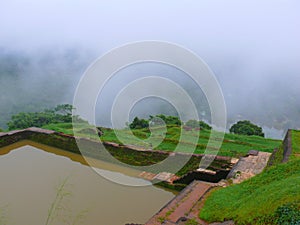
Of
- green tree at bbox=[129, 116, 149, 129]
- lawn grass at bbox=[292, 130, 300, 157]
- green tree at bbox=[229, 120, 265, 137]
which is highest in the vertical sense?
green tree at bbox=[129, 116, 149, 129]

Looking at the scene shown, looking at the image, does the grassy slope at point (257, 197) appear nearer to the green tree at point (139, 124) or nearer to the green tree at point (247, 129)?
the green tree at point (247, 129)

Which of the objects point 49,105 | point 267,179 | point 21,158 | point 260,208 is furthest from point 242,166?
point 49,105

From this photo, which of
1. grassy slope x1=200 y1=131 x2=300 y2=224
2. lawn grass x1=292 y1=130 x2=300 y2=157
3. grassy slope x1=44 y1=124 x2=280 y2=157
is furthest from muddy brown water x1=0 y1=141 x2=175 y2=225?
lawn grass x1=292 y1=130 x2=300 y2=157

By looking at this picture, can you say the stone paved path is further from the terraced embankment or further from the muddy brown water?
the terraced embankment

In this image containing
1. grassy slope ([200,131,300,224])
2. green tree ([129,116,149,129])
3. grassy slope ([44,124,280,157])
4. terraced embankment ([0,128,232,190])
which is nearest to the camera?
grassy slope ([200,131,300,224])

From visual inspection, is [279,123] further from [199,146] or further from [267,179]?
[267,179]
